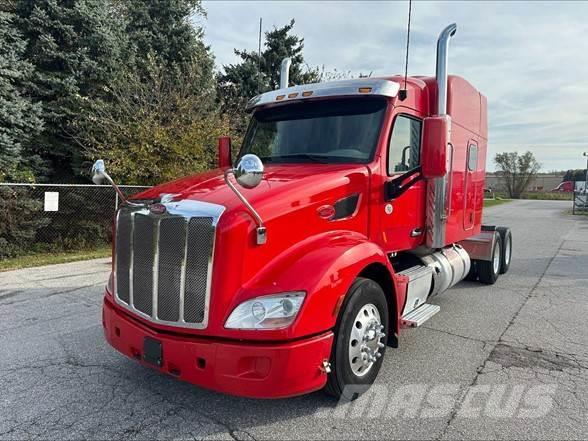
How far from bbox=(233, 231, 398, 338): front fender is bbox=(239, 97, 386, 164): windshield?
1114 millimetres

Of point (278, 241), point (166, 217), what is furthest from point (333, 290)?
A: point (166, 217)

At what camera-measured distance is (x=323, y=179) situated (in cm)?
361

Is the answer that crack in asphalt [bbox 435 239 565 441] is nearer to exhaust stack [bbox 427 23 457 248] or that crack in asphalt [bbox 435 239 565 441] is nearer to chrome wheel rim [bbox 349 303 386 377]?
chrome wheel rim [bbox 349 303 386 377]

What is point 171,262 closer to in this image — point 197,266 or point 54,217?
point 197,266

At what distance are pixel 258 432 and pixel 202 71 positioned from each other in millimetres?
16110

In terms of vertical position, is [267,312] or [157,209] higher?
[157,209]

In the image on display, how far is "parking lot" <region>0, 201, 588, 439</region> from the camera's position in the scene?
3029mm

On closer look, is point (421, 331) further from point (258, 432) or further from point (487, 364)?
point (258, 432)

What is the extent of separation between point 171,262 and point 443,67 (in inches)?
146

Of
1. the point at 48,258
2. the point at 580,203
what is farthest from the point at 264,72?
the point at 580,203

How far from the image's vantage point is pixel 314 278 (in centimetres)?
295

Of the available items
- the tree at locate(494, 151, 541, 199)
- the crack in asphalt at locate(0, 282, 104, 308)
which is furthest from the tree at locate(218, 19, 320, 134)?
the tree at locate(494, 151, 541, 199)

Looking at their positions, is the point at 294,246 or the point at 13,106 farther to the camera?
the point at 13,106

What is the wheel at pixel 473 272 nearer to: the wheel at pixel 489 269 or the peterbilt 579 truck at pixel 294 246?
the wheel at pixel 489 269
